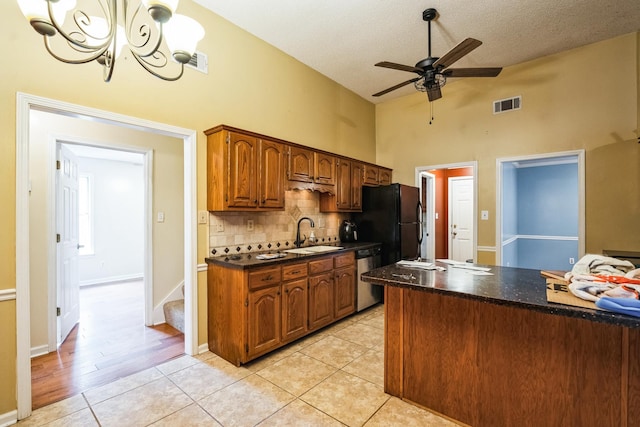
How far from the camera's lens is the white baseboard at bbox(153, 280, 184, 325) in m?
3.59

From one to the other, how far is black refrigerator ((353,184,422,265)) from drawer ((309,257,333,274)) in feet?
4.03

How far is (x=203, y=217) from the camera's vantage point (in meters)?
2.82

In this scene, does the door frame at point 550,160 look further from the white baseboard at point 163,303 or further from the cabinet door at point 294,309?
the white baseboard at point 163,303

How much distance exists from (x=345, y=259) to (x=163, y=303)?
237 cm

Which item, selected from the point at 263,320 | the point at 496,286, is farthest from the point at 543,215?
the point at 263,320

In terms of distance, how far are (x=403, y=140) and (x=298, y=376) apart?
403 centimetres

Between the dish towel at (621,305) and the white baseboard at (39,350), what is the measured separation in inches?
167

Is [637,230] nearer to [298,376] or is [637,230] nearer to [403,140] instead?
[403,140]

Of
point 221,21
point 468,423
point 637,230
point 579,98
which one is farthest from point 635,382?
point 221,21

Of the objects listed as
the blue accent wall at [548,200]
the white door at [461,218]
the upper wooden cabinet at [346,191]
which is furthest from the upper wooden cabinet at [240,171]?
the blue accent wall at [548,200]

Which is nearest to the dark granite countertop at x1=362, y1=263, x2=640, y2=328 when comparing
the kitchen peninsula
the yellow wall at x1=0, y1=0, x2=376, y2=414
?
the kitchen peninsula

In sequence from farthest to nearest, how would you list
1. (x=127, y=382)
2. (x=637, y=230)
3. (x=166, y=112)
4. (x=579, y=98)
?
(x=579, y=98)
(x=637, y=230)
(x=166, y=112)
(x=127, y=382)

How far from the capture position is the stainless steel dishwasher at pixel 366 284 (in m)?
3.80

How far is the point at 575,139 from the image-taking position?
354 centimetres
